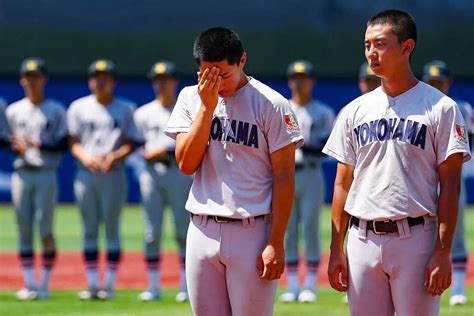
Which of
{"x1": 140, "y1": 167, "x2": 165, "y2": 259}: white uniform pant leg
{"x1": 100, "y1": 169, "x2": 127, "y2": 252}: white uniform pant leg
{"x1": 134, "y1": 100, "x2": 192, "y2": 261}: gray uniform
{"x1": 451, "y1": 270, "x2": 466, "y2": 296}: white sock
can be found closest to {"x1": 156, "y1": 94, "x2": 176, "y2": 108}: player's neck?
{"x1": 134, "y1": 100, "x2": 192, "y2": 261}: gray uniform

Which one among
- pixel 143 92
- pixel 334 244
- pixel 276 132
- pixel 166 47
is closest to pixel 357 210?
pixel 334 244

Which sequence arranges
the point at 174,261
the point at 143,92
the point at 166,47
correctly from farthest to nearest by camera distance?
the point at 166,47 → the point at 143,92 → the point at 174,261

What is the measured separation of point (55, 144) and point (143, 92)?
11165mm

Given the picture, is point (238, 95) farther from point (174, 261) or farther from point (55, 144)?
point (174, 261)

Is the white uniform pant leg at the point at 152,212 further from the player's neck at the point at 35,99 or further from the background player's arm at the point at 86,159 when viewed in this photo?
the player's neck at the point at 35,99

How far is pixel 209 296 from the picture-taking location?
5.61 meters

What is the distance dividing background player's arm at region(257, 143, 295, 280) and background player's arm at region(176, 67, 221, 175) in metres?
0.37

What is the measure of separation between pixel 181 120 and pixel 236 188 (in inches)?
18.7

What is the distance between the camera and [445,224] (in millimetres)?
5328

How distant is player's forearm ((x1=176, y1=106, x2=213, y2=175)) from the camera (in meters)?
5.53

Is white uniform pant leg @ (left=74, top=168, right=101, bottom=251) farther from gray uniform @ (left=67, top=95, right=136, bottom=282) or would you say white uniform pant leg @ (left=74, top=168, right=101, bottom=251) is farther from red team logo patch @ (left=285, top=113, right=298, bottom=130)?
red team logo patch @ (left=285, top=113, right=298, bottom=130)

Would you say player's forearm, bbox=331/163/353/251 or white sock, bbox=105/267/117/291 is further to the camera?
white sock, bbox=105/267/117/291

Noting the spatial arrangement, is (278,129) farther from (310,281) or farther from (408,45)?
(310,281)

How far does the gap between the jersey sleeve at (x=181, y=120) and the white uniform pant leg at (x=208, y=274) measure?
1.66 feet
